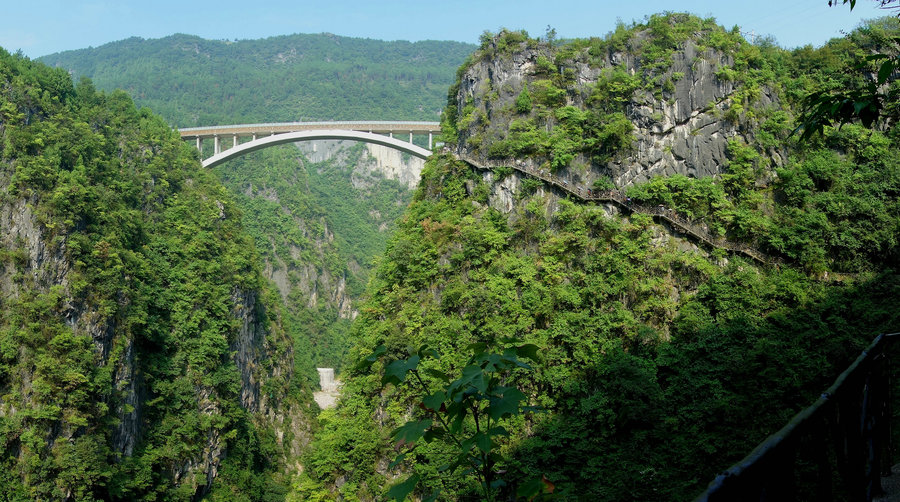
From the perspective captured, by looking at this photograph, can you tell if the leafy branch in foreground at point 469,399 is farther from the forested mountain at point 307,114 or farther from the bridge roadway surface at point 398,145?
the forested mountain at point 307,114

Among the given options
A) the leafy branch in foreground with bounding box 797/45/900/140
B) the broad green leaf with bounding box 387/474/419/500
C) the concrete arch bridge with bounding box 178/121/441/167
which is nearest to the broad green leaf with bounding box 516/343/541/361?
the broad green leaf with bounding box 387/474/419/500

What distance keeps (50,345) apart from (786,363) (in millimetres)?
25151

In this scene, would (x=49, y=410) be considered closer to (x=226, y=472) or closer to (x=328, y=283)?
(x=226, y=472)

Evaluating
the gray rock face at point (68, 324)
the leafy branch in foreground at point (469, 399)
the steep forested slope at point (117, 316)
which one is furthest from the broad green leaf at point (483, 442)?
the gray rock face at point (68, 324)

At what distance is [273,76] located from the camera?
13212cm

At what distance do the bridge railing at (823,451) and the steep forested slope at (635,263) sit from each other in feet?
39.2

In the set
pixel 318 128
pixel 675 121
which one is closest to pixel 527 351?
pixel 675 121

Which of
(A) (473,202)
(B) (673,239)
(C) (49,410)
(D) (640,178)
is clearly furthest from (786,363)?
(C) (49,410)

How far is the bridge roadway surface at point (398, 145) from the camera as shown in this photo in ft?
73.3

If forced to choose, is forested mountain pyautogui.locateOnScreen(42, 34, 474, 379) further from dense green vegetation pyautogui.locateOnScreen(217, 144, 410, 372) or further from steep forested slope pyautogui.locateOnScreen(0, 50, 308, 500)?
steep forested slope pyautogui.locateOnScreen(0, 50, 308, 500)

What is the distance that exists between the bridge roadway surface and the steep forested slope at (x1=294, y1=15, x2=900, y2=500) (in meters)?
0.27

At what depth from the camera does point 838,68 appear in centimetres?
2594

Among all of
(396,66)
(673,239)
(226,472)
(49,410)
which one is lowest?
(226,472)

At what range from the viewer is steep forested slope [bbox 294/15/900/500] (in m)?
17.7
